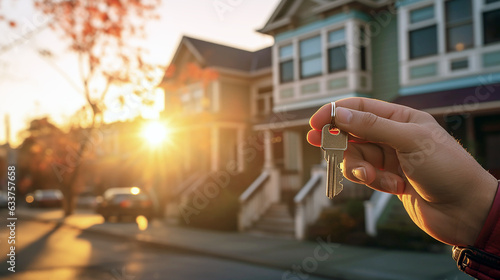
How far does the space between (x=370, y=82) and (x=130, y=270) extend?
35.3 ft

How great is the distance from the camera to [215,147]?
2333 centimetres

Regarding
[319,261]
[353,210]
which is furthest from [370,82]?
[319,261]

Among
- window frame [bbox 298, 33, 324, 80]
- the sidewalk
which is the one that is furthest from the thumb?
window frame [bbox 298, 33, 324, 80]

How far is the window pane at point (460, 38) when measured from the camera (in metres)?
13.7

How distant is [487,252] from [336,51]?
1608 cm

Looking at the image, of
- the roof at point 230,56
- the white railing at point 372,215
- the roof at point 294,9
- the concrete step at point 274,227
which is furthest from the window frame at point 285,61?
the white railing at point 372,215

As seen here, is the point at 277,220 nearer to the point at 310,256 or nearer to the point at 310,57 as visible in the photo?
the point at 310,256

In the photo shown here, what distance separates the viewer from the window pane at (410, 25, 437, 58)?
14.5 metres

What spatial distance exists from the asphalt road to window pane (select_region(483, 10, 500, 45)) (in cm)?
890

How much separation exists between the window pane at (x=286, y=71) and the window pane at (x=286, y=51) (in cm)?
29

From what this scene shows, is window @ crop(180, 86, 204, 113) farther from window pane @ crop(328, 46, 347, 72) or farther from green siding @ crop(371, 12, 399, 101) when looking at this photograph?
green siding @ crop(371, 12, 399, 101)

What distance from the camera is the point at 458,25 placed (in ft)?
45.5

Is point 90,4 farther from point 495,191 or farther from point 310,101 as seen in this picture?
point 495,191

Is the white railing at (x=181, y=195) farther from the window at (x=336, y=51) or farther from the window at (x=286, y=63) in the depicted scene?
the window at (x=336, y=51)
